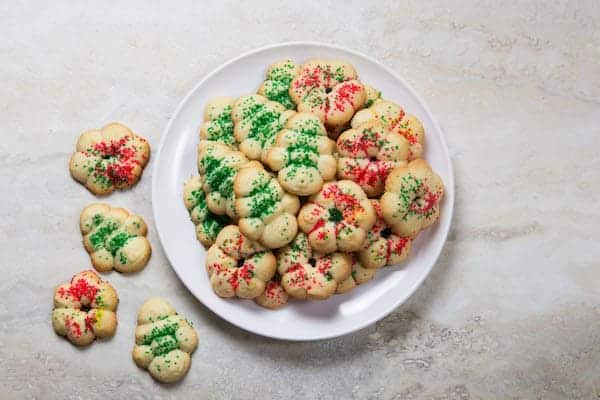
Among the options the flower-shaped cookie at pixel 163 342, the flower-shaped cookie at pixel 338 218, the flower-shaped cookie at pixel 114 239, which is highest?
the flower-shaped cookie at pixel 338 218

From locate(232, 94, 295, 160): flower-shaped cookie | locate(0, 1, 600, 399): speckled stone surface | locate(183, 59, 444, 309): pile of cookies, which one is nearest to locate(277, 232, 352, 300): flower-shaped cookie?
locate(183, 59, 444, 309): pile of cookies

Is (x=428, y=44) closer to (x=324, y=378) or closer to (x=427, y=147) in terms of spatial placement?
(x=427, y=147)

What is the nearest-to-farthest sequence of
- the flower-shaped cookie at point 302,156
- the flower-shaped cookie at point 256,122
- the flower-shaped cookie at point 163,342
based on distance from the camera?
the flower-shaped cookie at point 302,156, the flower-shaped cookie at point 256,122, the flower-shaped cookie at point 163,342

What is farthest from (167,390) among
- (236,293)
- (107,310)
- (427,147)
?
(427,147)

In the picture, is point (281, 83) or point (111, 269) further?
point (111, 269)

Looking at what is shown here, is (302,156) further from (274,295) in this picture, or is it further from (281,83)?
(274,295)

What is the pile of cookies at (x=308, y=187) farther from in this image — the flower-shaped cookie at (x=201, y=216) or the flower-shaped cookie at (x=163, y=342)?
the flower-shaped cookie at (x=163, y=342)

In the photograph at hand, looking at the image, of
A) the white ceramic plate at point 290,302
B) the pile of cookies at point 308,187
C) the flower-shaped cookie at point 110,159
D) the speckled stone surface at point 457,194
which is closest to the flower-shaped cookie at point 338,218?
the pile of cookies at point 308,187

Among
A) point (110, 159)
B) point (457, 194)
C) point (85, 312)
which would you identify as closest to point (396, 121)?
point (457, 194)
